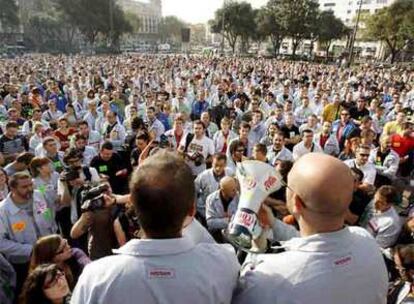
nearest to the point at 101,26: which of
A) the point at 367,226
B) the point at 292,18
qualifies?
the point at 292,18

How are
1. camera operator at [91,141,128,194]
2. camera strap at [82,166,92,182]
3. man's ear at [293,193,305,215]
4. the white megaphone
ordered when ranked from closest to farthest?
man's ear at [293,193,305,215]
the white megaphone
camera strap at [82,166,92,182]
camera operator at [91,141,128,194]

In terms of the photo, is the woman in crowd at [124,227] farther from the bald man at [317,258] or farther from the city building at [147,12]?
the city building at [147,12]

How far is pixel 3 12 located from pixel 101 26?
15.5m

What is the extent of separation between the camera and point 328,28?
5800cm

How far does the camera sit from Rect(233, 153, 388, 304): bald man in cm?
140

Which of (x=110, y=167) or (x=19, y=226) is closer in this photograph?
(x=19, y=226)

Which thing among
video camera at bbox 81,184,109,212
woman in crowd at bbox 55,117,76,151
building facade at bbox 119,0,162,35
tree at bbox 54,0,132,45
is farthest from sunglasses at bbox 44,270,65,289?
building facade at bbox 119,0,162,35

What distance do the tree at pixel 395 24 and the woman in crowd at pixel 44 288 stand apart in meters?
48.3

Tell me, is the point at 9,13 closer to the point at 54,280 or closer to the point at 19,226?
the point at 19,226

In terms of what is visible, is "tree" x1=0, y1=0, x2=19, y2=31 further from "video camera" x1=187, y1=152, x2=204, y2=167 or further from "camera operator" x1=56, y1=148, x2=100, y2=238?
"camera operator" x1=56, y1=148, x2=100, y2=238

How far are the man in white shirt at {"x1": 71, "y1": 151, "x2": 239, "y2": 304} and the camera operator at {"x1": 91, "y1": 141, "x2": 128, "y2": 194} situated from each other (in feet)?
15.7

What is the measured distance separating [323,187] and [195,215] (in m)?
3.42

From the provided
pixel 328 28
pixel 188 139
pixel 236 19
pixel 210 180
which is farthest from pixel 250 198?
pixel 236 19

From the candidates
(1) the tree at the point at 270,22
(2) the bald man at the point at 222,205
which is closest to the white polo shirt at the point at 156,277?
(2) the bald man at the point at 222,205
